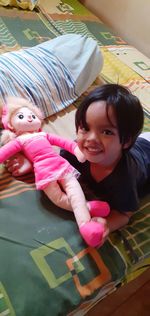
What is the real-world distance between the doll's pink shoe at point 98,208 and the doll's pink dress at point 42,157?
0.11 meters

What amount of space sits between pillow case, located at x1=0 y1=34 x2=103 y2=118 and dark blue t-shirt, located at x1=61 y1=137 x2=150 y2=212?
315mm

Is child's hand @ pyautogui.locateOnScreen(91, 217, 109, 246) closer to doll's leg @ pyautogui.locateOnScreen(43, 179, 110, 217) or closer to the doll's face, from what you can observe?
doll's leg @ pyautogui.locateOnScreen(43, 179, 110, 217)

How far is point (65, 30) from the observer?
184 cm

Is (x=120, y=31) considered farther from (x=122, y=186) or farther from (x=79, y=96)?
(x=122, y=186)

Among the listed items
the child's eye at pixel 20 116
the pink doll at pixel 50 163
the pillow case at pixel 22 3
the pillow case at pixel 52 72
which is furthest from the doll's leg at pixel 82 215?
the pillow case at pixel 22 3

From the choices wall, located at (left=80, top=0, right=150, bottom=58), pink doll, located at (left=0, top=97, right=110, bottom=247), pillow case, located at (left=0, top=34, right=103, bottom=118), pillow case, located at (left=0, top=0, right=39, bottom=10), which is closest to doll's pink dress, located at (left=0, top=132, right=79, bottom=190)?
pink doll, located at (left=0, top=97, right=110, bottom=247)

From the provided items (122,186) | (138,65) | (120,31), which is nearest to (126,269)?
(122,186)

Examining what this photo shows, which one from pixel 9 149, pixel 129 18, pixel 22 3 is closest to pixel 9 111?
pixel 9 149

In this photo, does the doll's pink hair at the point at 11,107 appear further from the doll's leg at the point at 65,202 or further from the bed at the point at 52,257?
the doll's leg at the point at 65,202

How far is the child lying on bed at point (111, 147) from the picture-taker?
2.44ft

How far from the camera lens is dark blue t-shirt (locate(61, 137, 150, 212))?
82 centimetres

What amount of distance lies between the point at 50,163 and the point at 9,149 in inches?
4.8

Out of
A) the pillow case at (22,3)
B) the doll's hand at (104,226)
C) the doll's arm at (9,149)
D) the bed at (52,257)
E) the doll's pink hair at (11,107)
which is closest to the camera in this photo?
the bed at (52,257)

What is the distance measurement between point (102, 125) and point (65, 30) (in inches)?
50.2
